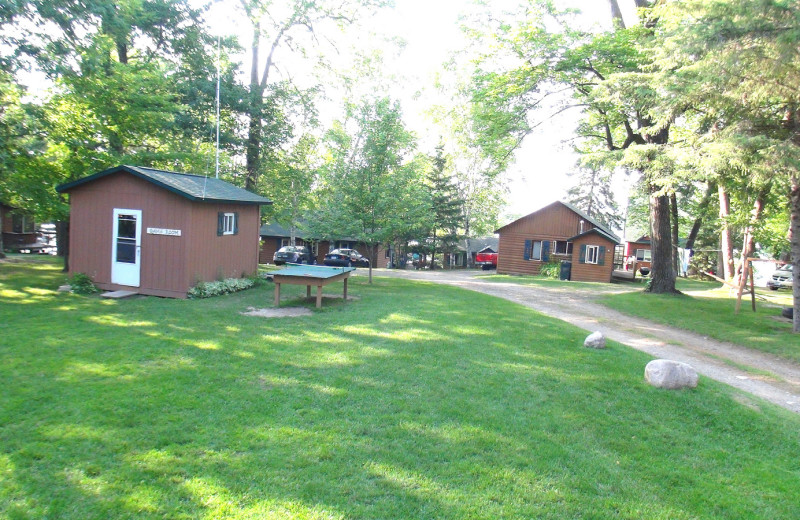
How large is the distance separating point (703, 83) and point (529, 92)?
8.86m

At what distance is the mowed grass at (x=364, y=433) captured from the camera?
3.67m

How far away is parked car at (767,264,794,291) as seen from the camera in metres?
28.0

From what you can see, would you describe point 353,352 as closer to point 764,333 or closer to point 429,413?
point 429,413

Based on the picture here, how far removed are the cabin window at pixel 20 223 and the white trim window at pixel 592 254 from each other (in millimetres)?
31552

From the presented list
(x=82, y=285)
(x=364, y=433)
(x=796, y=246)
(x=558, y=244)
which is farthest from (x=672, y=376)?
(x=558, y=244)

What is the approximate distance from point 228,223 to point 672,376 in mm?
11877

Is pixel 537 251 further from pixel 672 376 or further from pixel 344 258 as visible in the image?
pixel 672 376

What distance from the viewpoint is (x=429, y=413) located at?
5285 millimetres

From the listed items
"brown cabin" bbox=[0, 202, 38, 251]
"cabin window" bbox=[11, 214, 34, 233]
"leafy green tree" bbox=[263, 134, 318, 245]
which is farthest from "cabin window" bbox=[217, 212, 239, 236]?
"cabin window" bbox=[11, 214, 34, 233]

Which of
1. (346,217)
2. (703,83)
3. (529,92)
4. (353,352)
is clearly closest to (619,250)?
(529,92)

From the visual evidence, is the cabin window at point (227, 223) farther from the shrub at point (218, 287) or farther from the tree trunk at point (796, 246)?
the tree trunk at point (796, 246)

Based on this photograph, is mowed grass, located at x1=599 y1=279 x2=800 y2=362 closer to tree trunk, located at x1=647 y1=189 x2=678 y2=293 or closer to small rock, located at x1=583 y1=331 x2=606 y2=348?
tree trunk, located at x1=647 y1=189 x2=678 y2=293

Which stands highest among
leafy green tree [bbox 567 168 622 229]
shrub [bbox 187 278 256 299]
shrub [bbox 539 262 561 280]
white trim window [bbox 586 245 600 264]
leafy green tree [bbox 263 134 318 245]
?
leafy green tree [bbox 567 168 622 229]

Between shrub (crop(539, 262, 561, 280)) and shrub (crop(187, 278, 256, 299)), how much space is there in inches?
788
